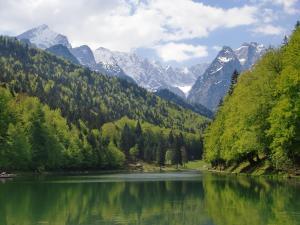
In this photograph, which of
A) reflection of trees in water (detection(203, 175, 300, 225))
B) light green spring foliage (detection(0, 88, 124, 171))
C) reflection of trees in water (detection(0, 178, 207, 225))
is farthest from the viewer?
light green spring foliage (detection(0, 88, 124, 171))

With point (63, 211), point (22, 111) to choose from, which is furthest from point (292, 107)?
point (22, 111)

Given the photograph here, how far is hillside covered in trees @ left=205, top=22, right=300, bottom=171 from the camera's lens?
67812mm

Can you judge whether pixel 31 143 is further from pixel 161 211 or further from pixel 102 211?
pixel 161 211

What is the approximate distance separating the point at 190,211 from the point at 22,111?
436 feet

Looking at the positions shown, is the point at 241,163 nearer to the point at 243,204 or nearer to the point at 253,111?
the point at 253,111

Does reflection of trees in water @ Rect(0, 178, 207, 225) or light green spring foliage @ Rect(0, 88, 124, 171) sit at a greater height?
light green spring foliage @ Rect(0, 88, 124, 171)

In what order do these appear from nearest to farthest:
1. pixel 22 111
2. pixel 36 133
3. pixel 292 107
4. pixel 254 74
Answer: pixel 292 107 < pixel 254 74 < pixel 36 133 < pixel 22 111

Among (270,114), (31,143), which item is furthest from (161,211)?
(31,143)

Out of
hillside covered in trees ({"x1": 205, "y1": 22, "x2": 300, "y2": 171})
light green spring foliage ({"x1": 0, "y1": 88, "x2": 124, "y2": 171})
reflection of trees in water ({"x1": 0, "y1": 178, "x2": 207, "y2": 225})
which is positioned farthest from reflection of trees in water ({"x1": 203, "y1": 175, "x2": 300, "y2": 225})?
light green spring foliage ({"x1": 0, "y1": 88, "x2": 124, "y2": 171})

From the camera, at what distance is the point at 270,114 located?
252 ft

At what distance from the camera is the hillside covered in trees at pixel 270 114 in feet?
222

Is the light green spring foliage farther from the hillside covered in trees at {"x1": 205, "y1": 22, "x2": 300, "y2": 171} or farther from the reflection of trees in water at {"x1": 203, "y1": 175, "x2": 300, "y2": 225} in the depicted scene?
the reflection of trees in water at {"x1": 203, "y1": 175, "x2": 300, "y2": 225}

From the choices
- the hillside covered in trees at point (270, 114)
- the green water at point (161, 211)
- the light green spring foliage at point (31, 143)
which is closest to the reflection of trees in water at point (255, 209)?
the green water at point (161, 211)

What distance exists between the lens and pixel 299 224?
27422mm
